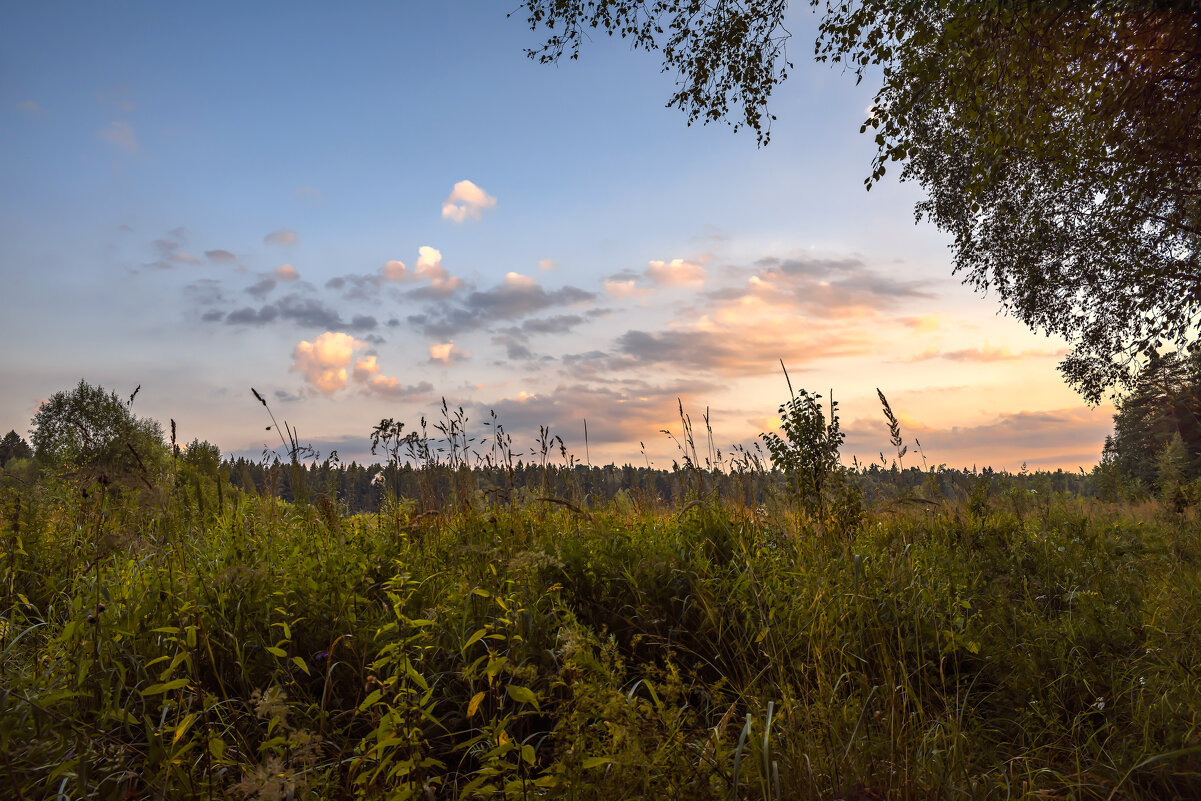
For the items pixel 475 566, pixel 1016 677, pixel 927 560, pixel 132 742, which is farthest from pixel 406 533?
pixel 927 560

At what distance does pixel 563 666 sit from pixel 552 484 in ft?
12.3

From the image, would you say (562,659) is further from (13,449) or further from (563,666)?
(13,449)

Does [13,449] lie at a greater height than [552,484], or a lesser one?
greater

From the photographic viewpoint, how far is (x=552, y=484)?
631 centimetres

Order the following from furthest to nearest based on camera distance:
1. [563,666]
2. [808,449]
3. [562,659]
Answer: [808,449] < [562,659] < [563,666]

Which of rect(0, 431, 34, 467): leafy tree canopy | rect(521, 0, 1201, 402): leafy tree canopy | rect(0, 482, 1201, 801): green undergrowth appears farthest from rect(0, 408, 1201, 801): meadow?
rect(0, 431, 34, 467): leafy tree canopy

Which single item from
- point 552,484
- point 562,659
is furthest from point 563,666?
point 552,484

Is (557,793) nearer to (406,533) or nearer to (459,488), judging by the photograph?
(406,533)

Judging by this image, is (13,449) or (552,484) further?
(13,449)

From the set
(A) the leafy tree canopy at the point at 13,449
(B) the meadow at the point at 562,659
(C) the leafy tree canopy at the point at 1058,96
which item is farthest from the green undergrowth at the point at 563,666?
(A) the leafy tree canopy at the point at 13,449

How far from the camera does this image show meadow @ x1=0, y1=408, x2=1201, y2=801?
86.0 inches

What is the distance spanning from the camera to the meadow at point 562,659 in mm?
2184

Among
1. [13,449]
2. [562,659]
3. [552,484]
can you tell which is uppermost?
[13,449]

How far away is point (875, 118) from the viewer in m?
7.54
